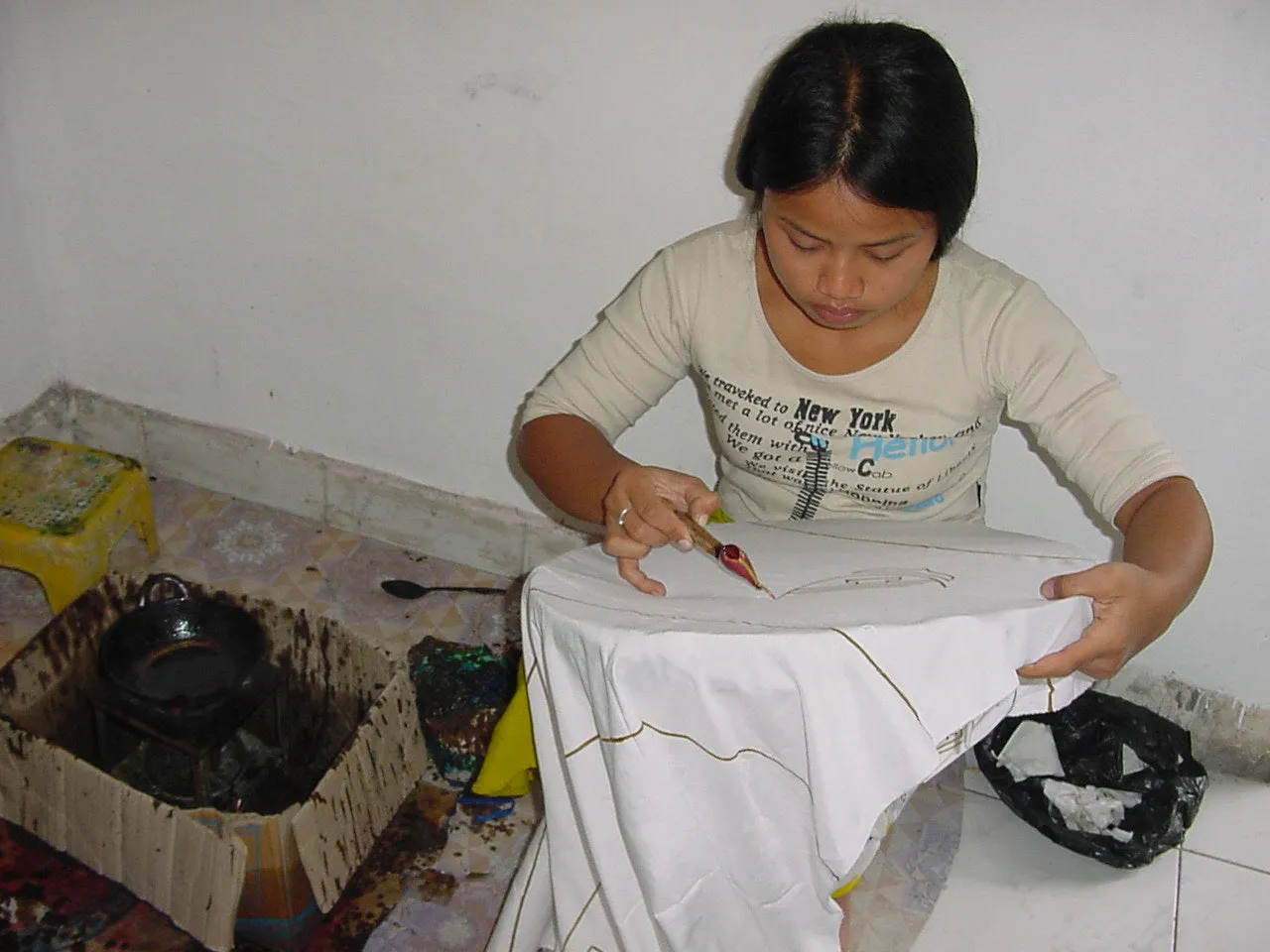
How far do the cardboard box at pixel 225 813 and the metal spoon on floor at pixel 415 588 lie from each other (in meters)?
0.27

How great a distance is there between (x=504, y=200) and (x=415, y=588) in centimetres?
63

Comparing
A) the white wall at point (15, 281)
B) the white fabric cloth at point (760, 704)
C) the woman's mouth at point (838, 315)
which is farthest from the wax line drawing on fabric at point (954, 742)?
the white wall at point (15, 281)

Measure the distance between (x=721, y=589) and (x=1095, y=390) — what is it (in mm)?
409

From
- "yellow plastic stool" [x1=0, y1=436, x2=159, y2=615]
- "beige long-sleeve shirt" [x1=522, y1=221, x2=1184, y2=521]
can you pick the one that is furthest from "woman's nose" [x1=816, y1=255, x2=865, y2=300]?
"yellow plastic stool" [x1=0, y1=436, x2=159, y2=615]

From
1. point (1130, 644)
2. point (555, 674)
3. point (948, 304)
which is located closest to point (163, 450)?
point (555, 674)

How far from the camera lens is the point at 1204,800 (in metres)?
1.62

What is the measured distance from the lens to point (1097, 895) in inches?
58.4

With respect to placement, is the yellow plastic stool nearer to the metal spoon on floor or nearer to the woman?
the metal spoon on floor

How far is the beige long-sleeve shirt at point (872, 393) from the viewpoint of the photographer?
44.6 inches

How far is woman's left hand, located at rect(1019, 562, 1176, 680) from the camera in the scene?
0.97 m

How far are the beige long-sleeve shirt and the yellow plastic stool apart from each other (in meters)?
0.80

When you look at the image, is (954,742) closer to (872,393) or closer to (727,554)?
(727,554)

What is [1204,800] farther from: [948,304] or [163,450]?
[163,450]

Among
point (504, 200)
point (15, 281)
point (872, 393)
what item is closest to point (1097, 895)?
point (872, 393)
